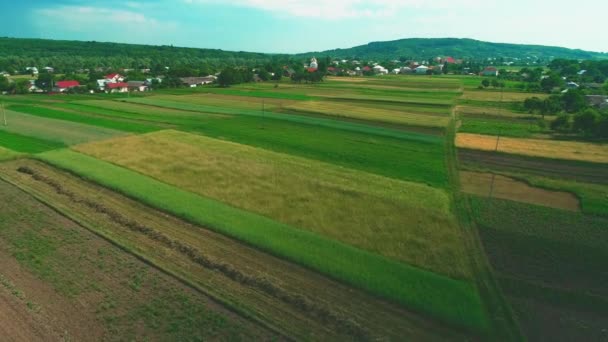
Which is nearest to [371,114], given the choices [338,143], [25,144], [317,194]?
[338,143]

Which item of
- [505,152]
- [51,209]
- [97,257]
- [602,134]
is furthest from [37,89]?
[602,134]

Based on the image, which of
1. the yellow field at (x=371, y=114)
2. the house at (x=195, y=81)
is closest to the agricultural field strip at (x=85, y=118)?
the yellow field at (x=371, y=114)

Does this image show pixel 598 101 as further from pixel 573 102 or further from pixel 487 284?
pixel 487 284

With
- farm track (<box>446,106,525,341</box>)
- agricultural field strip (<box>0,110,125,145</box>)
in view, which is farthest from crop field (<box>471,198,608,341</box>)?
agricultural field strip (<box>0,110,125,145</box>)

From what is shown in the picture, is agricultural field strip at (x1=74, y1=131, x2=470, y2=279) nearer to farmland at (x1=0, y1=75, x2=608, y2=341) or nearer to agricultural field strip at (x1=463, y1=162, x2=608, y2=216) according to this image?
farmland at (x1=0, y1=75, x2=608, y2=341)

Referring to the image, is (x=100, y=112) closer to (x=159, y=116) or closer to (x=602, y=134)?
(x=159, y=116)
